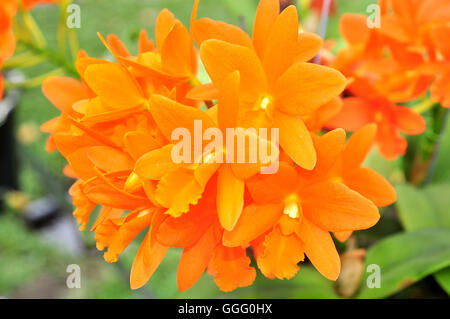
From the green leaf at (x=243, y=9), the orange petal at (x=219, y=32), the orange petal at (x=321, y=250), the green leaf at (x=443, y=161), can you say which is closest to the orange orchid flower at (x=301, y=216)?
the orange petal at (x=321, y=250)

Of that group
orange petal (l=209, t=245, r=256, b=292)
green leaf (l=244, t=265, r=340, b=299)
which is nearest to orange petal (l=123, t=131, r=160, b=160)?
orange petal (l=209, t=245, r=256, b=292)

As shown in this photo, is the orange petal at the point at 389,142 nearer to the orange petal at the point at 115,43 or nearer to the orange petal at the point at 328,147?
the orange petal at the point at 328,147

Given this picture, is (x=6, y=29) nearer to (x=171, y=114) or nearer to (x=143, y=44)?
(x=143, y=44)

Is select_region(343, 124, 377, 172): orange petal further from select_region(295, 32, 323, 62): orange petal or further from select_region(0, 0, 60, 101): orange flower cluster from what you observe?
select_region(0, 0, 60, 101): orange flower cluster

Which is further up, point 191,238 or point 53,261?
point 191,238

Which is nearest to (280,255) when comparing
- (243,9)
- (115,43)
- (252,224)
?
(252,224)
